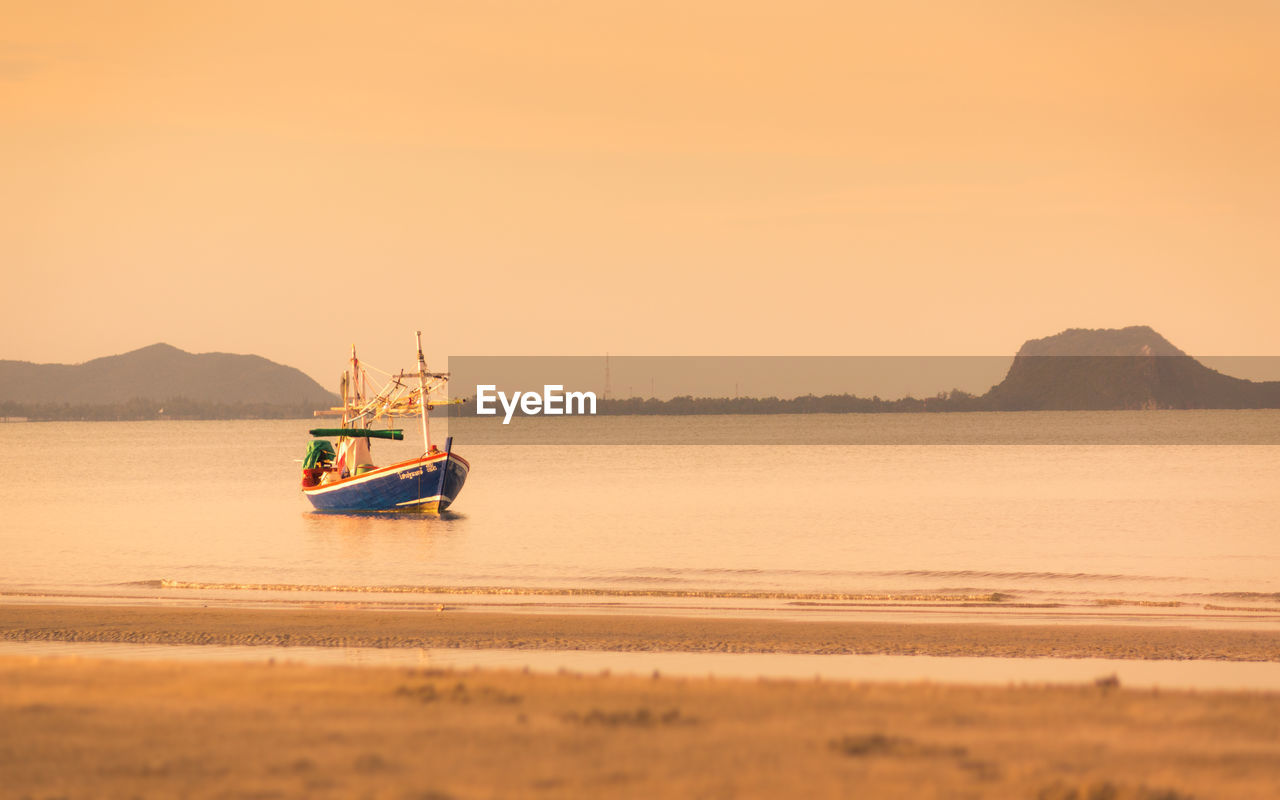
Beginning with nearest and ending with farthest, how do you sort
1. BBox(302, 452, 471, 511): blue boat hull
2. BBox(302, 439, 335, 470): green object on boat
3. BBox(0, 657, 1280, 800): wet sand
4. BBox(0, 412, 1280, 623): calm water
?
BBox(0, 657, 1280, 800): wet sand → BBox(0, 412, 1280, 623): calm water → BBox(302, 452, 471, 511): blue boat hull → BBox(302, 439, 335, 470): green object on boat

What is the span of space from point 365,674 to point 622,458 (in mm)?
123728

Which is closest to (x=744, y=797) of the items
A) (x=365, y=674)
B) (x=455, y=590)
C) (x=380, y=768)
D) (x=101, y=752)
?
(x=380, y=768)

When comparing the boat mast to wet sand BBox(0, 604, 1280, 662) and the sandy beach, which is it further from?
the sandy beach

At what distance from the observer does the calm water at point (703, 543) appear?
30406mm

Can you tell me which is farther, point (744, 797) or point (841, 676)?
point (841, 676)

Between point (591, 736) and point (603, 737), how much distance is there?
12 centimetres

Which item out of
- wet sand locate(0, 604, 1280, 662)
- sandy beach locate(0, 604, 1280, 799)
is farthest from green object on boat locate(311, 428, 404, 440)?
sandy beach locate(0, 604, 1280, 799)

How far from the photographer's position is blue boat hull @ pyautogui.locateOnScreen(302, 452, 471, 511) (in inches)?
2265

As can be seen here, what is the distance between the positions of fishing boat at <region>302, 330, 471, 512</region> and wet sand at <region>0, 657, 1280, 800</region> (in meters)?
43.8

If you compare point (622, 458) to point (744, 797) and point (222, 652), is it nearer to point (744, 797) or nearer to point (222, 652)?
point (222, 652)

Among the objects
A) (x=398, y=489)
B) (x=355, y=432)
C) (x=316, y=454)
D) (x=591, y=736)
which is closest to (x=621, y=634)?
(x=591, y=736)

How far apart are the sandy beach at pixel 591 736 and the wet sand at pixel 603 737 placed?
0.09 feet

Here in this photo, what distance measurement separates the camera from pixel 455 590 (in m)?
30.3

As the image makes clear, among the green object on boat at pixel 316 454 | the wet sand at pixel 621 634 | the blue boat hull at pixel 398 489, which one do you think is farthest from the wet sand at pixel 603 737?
the green object on boat at pixel 316 454
